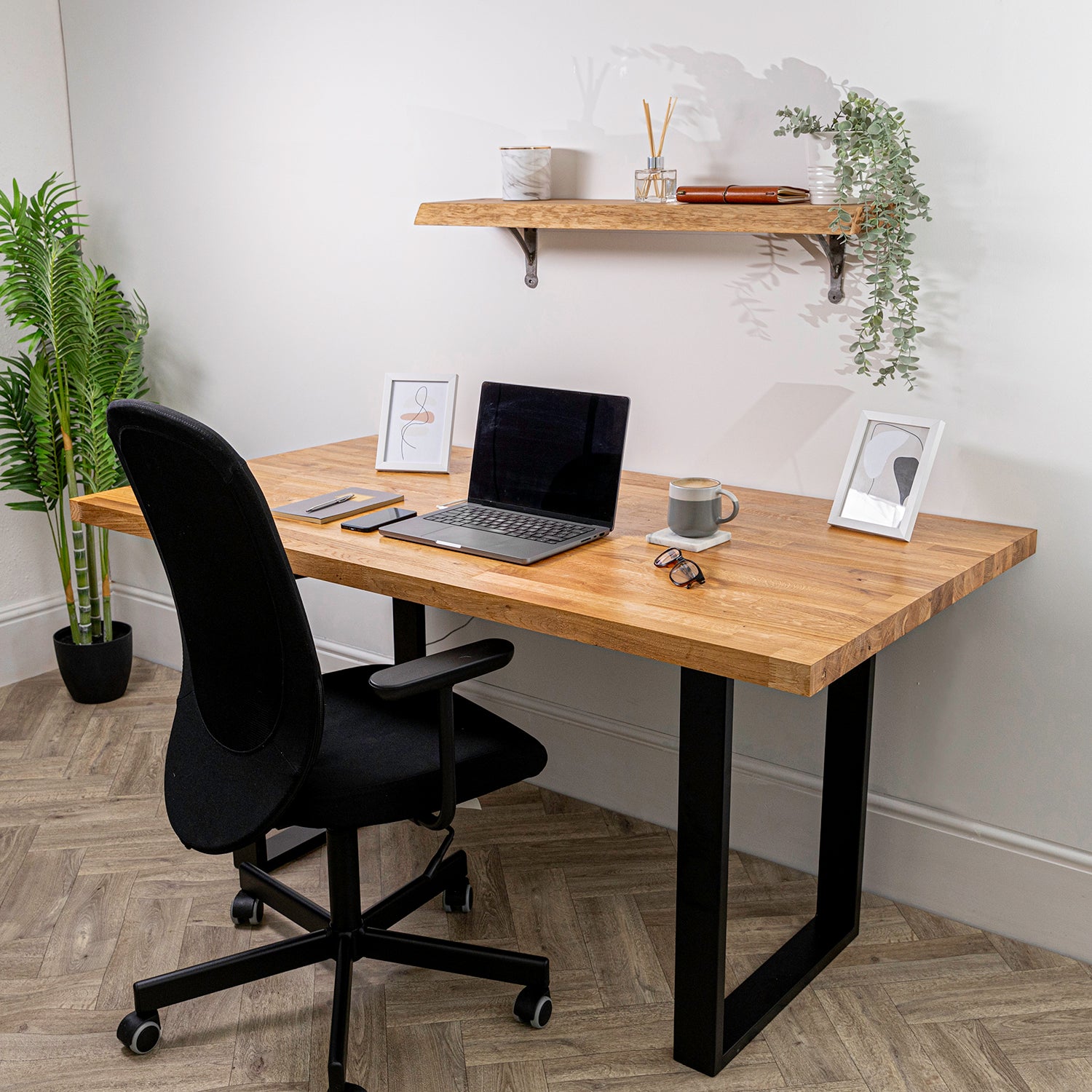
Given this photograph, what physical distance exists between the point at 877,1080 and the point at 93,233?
10.3 ft

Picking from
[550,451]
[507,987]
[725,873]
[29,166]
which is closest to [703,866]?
[725,873]

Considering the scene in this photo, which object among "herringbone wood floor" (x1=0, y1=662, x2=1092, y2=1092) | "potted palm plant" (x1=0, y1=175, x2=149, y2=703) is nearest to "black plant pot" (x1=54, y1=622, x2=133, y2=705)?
"potted palm plant" (x1=0, y1=175, x2=149, y2=703)

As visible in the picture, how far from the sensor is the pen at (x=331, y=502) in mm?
2186

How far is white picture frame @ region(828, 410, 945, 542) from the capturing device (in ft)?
6.49

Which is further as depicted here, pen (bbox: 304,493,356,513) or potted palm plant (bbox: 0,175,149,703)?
potted palm plant (bbox: 0,175,149,703)

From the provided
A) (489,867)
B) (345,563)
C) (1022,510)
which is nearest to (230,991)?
(489,867)

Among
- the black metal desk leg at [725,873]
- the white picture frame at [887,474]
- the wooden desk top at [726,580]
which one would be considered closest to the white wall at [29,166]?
the wooden desk top at [726,580]

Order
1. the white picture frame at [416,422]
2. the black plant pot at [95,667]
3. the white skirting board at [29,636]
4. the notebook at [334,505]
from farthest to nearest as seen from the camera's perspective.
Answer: the white skirting board at [29,636] < the black plant pot at [95,667] < the white picture frame at [416,422] < the notebook at [334,505]

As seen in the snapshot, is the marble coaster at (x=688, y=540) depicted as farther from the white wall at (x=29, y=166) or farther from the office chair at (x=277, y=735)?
the white wall at (x=29, y=166)

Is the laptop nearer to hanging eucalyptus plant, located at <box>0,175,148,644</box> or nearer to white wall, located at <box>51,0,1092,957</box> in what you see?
white wall, located at <box>51,0,1092,957</box>

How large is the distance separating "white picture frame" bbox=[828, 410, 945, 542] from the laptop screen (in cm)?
42

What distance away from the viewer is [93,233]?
3.54 metres

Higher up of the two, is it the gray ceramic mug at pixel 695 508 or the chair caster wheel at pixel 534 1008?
the gray ceramic mug at pixel 695 508

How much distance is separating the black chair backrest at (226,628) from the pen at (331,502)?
47 cm
